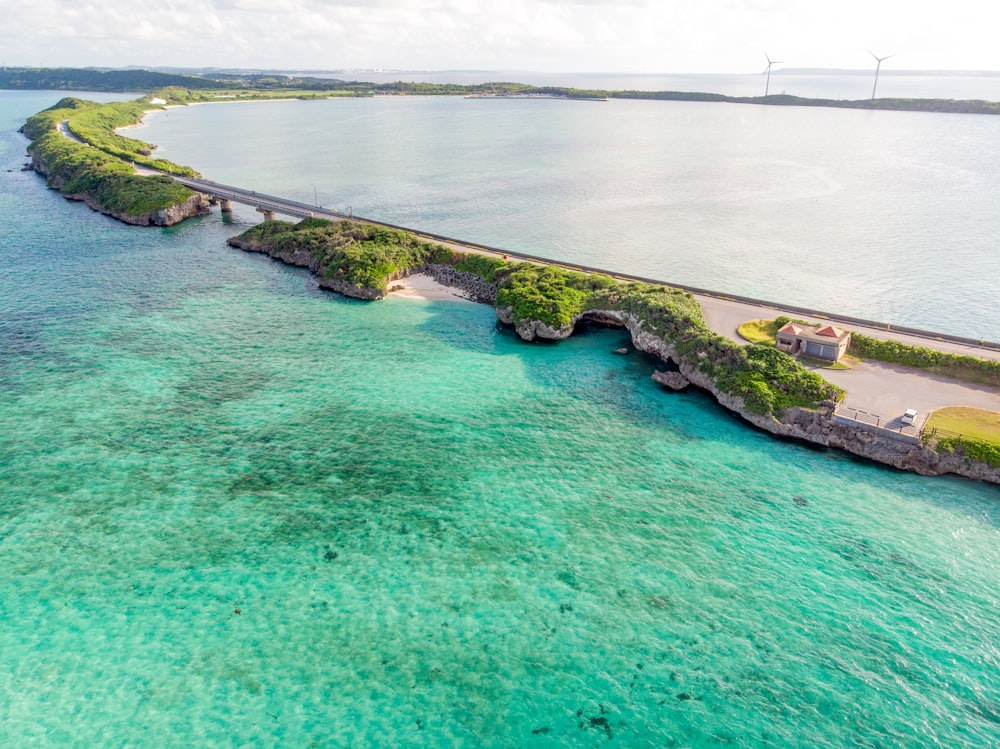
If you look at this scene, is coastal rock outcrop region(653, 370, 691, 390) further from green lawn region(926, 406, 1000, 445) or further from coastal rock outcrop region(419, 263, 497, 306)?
coastal rock outcrop region(419, 263, 497, 306)

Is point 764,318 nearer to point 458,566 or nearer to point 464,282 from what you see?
point 464,282

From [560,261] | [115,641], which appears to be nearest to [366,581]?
[115,641]

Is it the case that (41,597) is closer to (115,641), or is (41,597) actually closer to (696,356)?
(115,641)

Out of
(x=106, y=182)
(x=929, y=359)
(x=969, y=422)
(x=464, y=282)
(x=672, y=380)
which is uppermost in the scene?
(x=106, y=182)

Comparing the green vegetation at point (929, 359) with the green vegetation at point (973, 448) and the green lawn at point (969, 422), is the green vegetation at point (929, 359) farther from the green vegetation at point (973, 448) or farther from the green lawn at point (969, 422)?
the green vegetation at point (973, 448)

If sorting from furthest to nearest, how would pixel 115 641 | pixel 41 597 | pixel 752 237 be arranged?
1. pixel 752 237
2. pixel 41 597
3. pixel 115 641

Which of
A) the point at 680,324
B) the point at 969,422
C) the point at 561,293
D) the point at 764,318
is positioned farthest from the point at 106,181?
the point at 969,422
